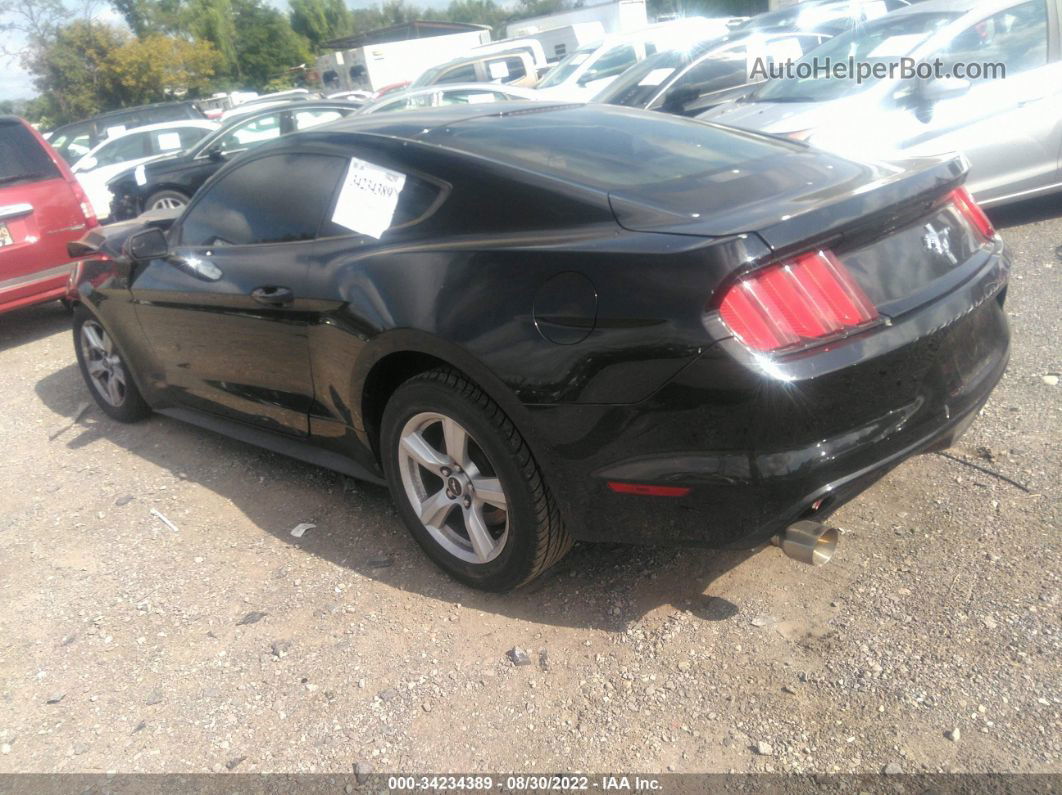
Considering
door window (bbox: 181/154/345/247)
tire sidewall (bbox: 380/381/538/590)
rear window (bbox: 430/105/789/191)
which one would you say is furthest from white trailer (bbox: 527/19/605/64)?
tire sidewall (bbox: 380/381/538/590)

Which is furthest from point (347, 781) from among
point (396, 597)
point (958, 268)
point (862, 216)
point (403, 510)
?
point (958, 268)

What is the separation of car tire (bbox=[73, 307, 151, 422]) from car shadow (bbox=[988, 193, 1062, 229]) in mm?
6061

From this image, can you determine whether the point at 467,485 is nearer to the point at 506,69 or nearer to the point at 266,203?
the point at 266,203

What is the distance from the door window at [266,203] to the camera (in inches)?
141

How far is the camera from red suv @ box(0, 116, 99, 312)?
23.2ft

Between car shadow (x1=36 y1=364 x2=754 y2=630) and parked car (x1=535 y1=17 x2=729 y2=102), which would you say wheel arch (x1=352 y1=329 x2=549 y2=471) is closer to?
car shadow (x1=36 y1=364 x2=754 y2=630)

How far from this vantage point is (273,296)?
11.7 feet

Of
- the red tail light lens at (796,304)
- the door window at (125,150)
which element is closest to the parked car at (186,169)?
the door window at (125,150)

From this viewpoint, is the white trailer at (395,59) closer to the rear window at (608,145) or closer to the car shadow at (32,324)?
the car shadow at (32,324)

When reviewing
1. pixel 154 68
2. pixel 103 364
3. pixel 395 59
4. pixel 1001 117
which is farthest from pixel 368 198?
pixel 154 68

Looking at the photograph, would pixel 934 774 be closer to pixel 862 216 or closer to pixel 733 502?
pixel 733 502

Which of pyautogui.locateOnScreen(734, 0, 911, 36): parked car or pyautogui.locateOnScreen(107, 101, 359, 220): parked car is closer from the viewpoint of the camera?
pyautogui.locateOnScreen(107, 101, 359, 220): parked car

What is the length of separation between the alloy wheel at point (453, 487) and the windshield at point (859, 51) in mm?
4857

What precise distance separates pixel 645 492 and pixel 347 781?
3.69ft
